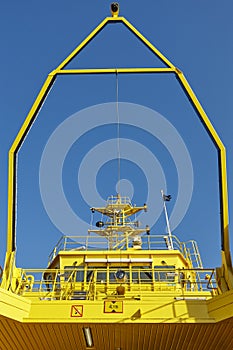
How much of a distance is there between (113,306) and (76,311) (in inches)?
35.2

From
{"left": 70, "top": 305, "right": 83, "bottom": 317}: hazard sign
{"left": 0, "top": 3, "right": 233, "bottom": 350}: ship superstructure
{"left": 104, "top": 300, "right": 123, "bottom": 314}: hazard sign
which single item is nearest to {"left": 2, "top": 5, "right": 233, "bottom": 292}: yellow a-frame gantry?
{"left": 0, "top": 3, "right": 233, "bottom": 350}: ship superstructure

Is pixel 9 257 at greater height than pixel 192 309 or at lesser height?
greater

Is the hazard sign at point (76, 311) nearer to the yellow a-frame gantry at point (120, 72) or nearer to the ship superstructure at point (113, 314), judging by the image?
the ship superstructure at point (113, 314)

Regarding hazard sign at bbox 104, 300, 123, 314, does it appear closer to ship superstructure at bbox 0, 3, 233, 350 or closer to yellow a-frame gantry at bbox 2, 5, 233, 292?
ship superstructure at bbox 0, 3, 233, 350

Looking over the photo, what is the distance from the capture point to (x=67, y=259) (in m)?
18.8

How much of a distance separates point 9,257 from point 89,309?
129 inches

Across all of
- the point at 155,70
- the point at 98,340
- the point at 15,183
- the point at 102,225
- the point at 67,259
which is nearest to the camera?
the point at 98,340

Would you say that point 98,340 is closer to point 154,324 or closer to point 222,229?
point 154,324

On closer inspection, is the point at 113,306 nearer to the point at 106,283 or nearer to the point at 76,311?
the point at 76,311

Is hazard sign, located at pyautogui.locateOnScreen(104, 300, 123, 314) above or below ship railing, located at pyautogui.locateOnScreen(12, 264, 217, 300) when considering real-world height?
below

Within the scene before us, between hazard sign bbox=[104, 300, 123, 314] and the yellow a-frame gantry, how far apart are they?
2956 mm

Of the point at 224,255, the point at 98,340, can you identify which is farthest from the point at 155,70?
the point at 98,340

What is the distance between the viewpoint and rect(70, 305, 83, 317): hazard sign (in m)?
11.1

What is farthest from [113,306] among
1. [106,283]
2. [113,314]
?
[106,283]
